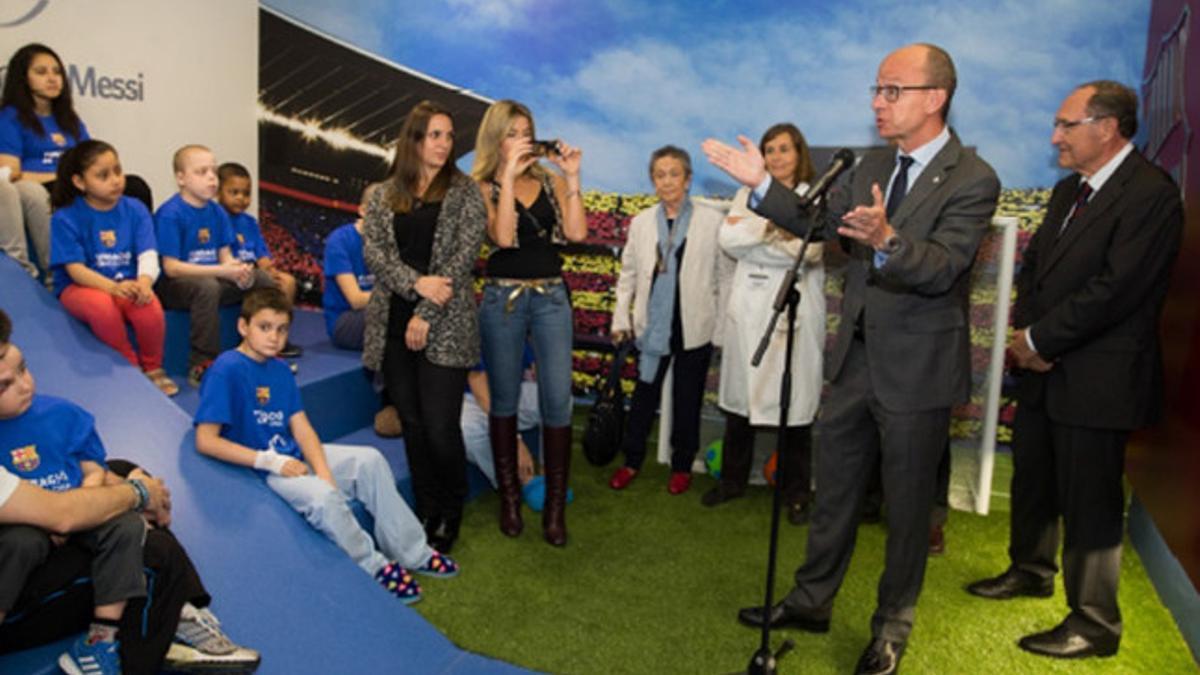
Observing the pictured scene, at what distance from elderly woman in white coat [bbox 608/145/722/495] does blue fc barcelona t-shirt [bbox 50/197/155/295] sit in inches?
83.4

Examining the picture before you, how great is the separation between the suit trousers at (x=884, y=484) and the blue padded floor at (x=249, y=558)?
1.08 meters

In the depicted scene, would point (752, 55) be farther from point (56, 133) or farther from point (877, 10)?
point (56, 133)

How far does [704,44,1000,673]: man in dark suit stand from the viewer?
104 inches

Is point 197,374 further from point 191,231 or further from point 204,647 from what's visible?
point 204,647

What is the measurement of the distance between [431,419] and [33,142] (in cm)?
250

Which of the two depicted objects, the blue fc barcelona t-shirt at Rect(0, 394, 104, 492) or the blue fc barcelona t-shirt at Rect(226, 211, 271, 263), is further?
the blue fc barcelona t-shirt at Rect(226, 211, 271, 263)

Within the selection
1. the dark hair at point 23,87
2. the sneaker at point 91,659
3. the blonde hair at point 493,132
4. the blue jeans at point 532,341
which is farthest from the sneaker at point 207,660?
the dark hair at point 23,87

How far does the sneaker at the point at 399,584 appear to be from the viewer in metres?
3.41

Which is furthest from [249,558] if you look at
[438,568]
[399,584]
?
[438,568]

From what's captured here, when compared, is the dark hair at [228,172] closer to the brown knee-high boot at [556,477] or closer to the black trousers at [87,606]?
the brown knee-high boot at [556,477]

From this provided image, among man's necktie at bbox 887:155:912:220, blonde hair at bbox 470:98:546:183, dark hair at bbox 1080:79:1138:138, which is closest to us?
man's necktie at bbox 887:155:912:220

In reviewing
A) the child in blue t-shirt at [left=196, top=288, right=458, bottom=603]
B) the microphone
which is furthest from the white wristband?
the microphone

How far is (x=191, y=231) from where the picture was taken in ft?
14.6

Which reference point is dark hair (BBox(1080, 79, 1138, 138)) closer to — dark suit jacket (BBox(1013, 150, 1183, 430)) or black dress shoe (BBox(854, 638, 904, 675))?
dark suit jacket (BBox(1013, 150, 1183, 430))
